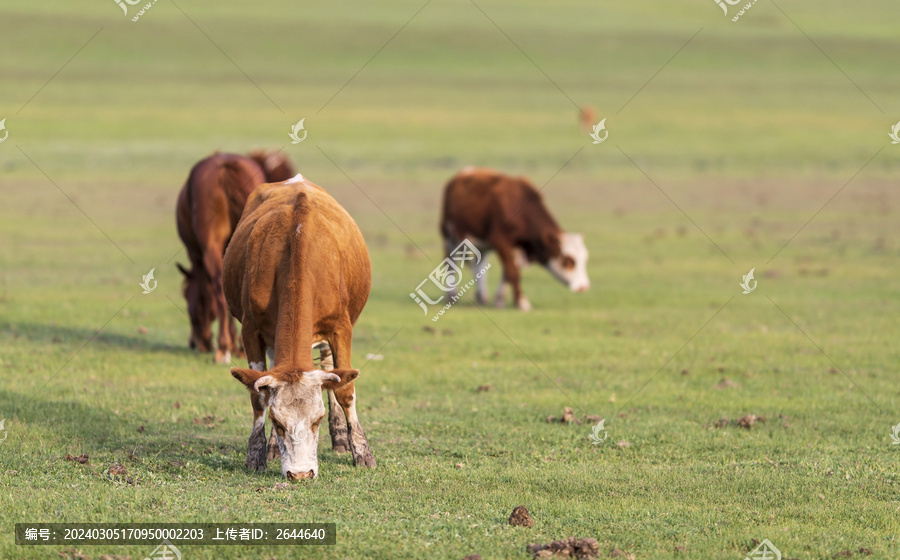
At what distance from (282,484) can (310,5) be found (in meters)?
105

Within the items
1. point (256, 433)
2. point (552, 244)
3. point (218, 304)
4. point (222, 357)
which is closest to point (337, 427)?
point (256, 433)

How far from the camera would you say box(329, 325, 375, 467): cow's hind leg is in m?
8.93

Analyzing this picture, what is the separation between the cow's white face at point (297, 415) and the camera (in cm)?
789

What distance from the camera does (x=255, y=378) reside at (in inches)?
317

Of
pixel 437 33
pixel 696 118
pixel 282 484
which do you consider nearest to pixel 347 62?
pixel 437 33

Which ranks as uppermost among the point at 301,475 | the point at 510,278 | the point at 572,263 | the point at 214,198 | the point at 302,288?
the point at 572,263

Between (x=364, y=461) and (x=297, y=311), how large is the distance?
5.19ft

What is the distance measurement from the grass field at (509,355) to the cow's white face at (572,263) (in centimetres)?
37

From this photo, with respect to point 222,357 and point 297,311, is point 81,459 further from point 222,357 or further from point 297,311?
point 222,357

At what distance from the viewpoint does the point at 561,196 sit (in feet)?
119

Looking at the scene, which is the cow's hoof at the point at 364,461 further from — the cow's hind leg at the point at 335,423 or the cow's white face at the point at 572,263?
the cow's white face at the point at 572,263

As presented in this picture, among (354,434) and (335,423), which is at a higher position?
(335,423)

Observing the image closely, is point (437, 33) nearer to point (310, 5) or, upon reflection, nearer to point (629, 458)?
point (310, 5)

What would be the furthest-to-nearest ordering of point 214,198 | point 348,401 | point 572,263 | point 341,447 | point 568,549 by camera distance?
1. point 572,263
2. point 214,198
3. point 341,447
4. point 348,401
5. point 568,549
